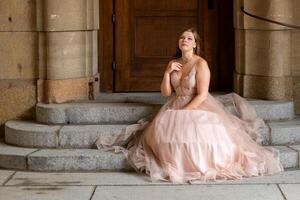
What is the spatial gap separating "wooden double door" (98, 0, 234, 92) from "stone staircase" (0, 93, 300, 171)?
840 millimetres

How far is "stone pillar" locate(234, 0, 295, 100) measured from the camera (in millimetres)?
6801

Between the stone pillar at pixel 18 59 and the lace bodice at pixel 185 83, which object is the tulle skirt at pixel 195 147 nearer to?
the lace bodice at pixel 185 83

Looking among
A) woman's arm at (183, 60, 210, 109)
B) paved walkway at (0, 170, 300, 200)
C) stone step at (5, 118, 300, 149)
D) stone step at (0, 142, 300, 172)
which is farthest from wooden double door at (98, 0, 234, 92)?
paved walkway at (0, 170, 300, 200)

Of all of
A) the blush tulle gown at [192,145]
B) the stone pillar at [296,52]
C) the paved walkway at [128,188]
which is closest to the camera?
the paved walkway at [128,188]

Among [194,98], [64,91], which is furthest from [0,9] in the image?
[194,98]

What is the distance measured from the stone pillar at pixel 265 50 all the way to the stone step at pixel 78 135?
0.61 metres

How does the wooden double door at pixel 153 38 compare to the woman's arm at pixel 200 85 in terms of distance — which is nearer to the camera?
the woman's arm at pixel 200 85

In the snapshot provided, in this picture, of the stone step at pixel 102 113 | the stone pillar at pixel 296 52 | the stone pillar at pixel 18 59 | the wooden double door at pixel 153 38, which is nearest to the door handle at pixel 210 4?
the wooden double door at pixel 153 38

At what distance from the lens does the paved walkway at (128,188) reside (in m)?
5.27

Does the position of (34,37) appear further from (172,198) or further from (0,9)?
(172,198)

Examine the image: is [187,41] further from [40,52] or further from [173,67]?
[40,52]

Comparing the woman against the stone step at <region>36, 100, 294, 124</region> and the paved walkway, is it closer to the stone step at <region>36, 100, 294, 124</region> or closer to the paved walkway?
the paved walkway

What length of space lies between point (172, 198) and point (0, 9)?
2.76m

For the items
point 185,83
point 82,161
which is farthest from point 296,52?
point 82,161
